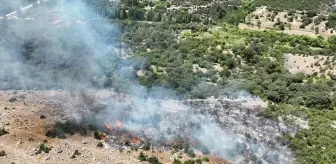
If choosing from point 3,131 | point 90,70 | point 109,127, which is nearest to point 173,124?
point 109,127

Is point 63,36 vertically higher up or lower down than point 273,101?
higher up

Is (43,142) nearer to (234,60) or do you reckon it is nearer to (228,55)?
(234,60)

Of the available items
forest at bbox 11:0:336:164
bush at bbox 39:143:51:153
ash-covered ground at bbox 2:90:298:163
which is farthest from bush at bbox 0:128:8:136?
forest at bbox 11:0:336:164

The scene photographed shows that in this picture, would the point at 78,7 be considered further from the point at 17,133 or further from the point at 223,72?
the point at 17,133

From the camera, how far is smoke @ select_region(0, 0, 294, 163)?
129 feet

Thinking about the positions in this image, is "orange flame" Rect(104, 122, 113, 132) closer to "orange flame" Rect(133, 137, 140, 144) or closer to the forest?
"orange flame" Rect(133, 137, 140, 144)

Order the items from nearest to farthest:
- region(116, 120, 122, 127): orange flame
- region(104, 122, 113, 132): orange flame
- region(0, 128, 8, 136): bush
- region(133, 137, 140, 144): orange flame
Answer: region(0, 128, 8, 136): bush, region(133, 137, 140, 144): orange flame, region(104, 122, 113, 132): orange flame, region(116, 120, 122, 127): orange flame

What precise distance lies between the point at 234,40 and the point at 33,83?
27.7 metres

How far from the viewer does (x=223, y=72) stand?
170 ft

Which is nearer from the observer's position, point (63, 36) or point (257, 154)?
point (257, 154)

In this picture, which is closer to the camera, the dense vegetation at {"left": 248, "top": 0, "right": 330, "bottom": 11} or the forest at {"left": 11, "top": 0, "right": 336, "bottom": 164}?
the forest at {"left": 11, "top": 0, "right": 336, "bottom": 164}

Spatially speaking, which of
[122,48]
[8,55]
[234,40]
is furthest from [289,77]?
[8,55]

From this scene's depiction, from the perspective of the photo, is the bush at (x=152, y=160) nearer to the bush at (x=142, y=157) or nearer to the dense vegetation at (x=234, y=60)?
the bush at (x=142, y=157)

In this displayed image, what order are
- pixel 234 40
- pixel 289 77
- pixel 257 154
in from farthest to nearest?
pixel 234 40 → pixel 289 77 → pixel 257 154
